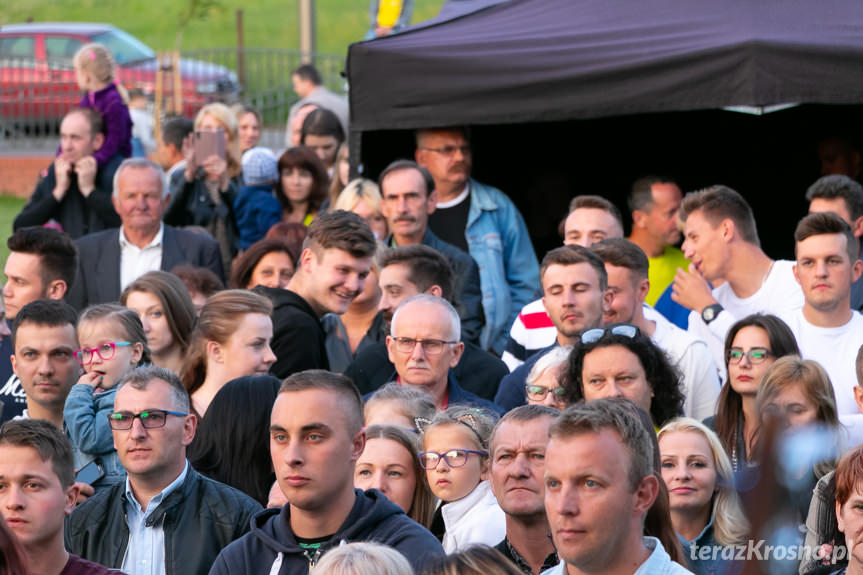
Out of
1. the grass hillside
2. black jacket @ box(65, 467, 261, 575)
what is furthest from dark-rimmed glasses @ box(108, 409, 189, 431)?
the grass hillside

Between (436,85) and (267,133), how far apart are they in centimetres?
1105

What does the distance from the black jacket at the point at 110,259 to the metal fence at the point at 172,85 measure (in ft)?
22.5

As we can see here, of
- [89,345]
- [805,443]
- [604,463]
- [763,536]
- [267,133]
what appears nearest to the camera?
[604,463]

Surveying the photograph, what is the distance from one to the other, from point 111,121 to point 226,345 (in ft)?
13.6

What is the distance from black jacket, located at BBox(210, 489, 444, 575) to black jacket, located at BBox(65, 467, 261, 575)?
1.72 feet

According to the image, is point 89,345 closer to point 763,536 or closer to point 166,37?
point 763,536

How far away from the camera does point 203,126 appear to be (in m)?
10.2

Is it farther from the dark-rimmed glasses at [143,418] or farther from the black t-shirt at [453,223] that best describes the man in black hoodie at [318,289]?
the black t-shirt at [453,223]

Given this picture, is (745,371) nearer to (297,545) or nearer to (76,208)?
(297,545)

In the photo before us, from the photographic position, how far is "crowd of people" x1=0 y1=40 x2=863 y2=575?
14.4ft

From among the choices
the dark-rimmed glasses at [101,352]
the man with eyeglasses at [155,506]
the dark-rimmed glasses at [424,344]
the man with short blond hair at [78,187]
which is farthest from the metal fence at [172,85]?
the man with eyeglasses at [155,506]

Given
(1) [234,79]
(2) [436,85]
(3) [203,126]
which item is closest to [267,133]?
(1) [234,79]

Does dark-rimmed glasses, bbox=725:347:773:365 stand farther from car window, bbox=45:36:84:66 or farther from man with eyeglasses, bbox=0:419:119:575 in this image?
car window, bbox=45:36:84:66

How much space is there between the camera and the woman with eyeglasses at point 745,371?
5.99 m
